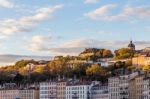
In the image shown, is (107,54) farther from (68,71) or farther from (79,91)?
(79,91)

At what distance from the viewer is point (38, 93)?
69438mm

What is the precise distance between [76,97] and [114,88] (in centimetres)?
560

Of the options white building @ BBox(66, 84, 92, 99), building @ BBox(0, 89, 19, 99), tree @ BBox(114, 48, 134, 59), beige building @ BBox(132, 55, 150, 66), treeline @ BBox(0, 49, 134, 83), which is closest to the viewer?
white building @ BBox(66, 84, 92, 99)

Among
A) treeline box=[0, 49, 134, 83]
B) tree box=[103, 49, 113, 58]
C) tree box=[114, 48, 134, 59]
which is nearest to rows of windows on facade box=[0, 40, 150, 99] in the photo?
treeline box=[0, 49, 134, 83]

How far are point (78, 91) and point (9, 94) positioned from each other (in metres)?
12.9

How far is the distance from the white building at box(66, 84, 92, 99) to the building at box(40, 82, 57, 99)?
2.75m

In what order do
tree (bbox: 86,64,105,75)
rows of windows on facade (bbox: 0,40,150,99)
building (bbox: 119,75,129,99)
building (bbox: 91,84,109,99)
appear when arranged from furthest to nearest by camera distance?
tree (bbox: 86,64,105,75) → building (bbox: 91,84,109,99) → building (bbox: 119,75,129,99) → rows of windows on facade (bbox: 0,40,150,99)

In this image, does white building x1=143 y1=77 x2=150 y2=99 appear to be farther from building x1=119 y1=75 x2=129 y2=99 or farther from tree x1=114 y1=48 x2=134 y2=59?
tree x1=114 y1=48 x2=134 y2=59

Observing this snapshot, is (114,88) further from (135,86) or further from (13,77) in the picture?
(13,77)

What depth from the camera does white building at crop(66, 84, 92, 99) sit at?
60412mm

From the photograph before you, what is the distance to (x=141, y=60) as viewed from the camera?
275 feet

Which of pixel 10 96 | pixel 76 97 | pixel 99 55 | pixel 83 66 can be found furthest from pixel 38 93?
pixel 99 55

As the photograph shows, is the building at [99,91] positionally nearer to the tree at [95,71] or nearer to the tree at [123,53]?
the tree at [95,71]

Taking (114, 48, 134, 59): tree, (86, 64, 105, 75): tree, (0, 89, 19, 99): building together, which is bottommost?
(0, 89, 19, 99): building
